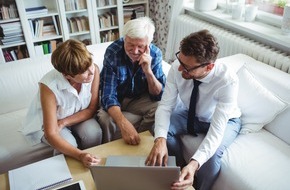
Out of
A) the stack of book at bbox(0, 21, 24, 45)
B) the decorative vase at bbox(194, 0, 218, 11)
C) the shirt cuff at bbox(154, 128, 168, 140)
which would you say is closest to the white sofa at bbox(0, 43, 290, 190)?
the shirt cuff at bbox(154, 128, 168, 140)

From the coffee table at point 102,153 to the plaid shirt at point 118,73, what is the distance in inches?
13.9

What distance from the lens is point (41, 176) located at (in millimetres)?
1122

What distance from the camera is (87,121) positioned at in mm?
1611

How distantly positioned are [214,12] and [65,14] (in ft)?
5.54

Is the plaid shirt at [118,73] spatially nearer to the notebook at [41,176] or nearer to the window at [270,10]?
the notebook at [41,176]

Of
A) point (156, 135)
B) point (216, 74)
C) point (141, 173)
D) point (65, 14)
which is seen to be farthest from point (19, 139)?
point (65, 14)

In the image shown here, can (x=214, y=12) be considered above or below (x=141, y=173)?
above

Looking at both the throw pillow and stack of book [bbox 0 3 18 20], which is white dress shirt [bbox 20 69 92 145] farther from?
stack of book [bbox 0 3 18 20]

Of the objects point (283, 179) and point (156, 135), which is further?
point (156, 135)

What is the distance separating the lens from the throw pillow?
155 cm

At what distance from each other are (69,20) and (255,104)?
2.44m

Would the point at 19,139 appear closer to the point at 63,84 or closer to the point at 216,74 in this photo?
the point at 63,84

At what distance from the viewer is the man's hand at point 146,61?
157 cm

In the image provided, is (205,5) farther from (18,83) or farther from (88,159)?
(88,159)
